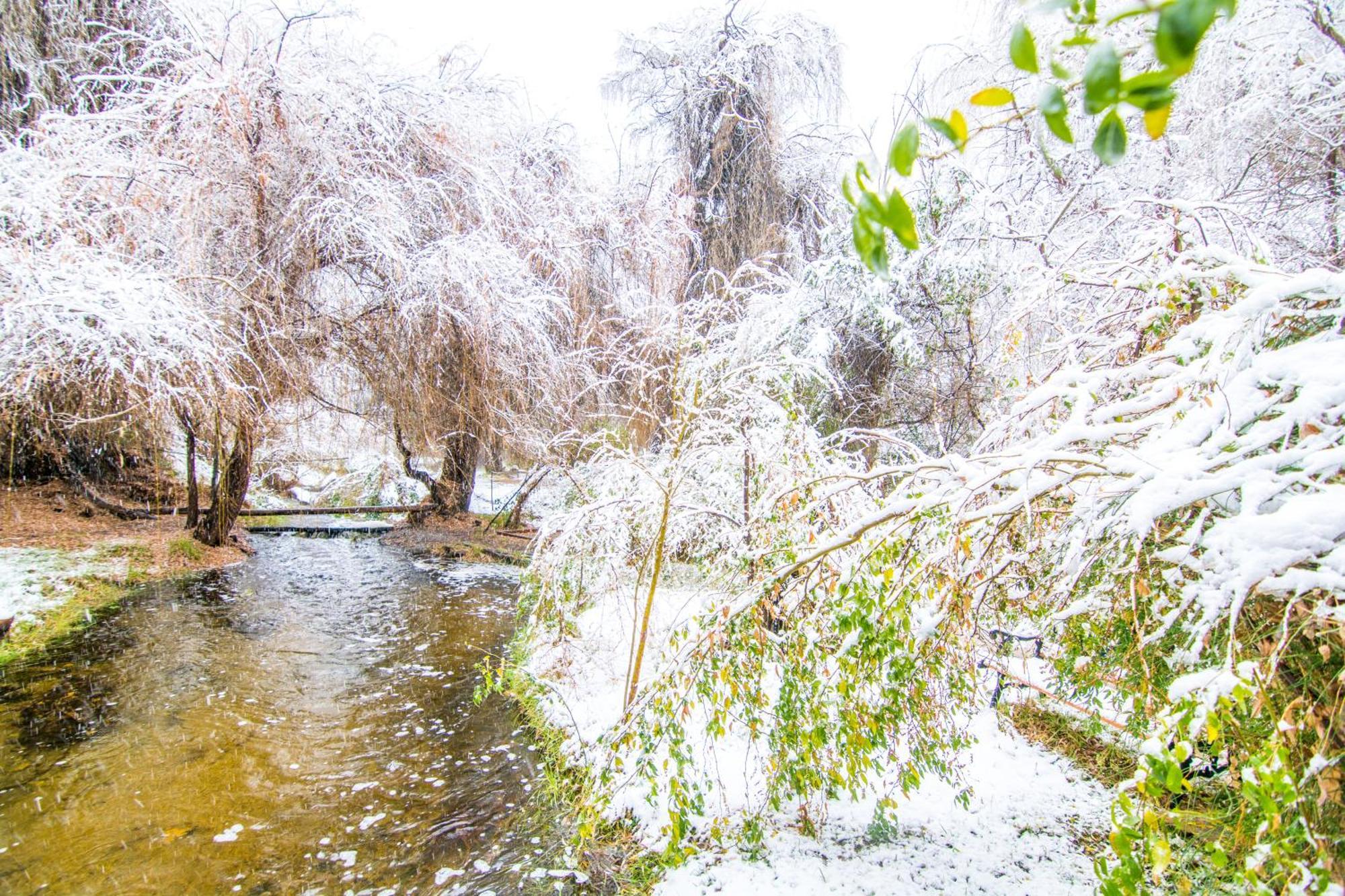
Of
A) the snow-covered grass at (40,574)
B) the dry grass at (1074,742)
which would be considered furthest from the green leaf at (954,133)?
the snow-covered grass at (40,574)

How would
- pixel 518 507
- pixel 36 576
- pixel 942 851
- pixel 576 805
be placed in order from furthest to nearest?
pixel 518 507 → pixel 36 576 → pixel 942 851 → pixel 576 805

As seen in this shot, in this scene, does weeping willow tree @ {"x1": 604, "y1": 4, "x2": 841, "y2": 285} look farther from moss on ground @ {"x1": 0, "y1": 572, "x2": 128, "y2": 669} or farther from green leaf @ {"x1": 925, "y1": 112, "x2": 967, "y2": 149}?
green leaf @ {"x1": 925, "y1": 112, "x2": 967, "y2": 149}

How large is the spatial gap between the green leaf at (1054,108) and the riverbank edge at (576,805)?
2.52 meters

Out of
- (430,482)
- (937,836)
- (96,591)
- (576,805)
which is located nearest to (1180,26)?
(576,805)

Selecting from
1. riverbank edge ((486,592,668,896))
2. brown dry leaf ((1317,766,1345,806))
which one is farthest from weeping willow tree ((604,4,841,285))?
brown dry leaf ((1317,766,1345,806))

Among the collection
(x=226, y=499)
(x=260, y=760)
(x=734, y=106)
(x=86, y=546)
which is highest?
(x=734, y=106)

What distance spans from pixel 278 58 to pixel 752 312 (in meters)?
5.71

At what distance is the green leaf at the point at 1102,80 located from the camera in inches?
20.9

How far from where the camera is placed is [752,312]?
6840 mm

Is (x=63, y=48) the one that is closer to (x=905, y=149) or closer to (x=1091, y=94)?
(x=905, y=149)

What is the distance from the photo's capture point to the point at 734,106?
927cm

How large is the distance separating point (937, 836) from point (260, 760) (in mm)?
4202

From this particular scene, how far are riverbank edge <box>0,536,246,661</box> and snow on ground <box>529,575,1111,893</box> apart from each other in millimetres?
4963

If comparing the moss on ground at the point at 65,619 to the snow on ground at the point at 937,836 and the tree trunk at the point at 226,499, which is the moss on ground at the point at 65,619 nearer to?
the tree trunk at the point at 226,499
